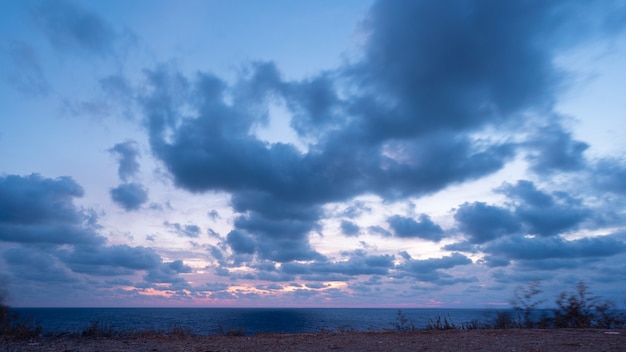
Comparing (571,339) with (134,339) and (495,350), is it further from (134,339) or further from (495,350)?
(134,339)

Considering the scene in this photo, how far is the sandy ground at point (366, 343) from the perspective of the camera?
11312mm

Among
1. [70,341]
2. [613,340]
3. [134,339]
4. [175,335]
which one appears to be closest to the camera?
[613,340]

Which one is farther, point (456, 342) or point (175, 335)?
point (175, 335)

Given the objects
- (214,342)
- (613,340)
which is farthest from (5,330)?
(613,340)

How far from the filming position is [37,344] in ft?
42.1

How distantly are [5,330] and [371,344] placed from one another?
12.3 m

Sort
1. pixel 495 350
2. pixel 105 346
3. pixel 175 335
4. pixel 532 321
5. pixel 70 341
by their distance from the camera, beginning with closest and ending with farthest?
pixel 495 350
pixel 105 346
pixel 70 341
pixel 175 335
pixel 532 321

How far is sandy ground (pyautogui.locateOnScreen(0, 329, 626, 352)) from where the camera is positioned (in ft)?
37.1

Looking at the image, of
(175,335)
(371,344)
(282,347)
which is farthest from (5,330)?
(371,344)

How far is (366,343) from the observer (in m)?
13.0

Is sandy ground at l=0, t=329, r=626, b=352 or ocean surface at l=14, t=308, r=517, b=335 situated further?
ocean surface at l=14, t=308, r=517, b=335

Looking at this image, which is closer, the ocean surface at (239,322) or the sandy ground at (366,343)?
the sandy ground at (366,343)

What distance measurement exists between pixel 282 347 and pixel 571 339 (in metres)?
8.25

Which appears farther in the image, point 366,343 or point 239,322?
point 239,322
